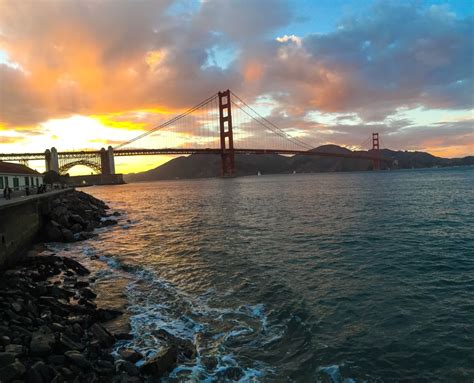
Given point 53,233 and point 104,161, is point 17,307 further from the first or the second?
point 104,161

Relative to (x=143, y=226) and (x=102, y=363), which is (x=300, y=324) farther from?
(x=143, y=226)

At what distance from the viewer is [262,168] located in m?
181

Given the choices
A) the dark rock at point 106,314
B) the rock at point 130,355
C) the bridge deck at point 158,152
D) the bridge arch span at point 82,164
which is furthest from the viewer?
the bridge arch span at point 82,164

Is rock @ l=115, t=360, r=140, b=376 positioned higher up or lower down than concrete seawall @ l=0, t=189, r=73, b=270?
lower down

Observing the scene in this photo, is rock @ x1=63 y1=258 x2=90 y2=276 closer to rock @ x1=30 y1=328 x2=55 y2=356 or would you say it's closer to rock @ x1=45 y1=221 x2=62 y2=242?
rock @ x1=30 y1=328 x2=55 y2=356

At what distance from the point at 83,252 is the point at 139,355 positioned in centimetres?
960

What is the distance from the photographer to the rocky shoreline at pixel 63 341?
4738mm

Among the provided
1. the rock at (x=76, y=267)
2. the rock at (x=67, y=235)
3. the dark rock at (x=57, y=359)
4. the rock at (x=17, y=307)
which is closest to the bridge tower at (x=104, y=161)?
the rock at (x=67, y=235)

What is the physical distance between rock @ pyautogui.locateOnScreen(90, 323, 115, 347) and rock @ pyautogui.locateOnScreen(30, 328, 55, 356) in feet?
2.75

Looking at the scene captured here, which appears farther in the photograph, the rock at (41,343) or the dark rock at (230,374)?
the dark rock at (230,374)

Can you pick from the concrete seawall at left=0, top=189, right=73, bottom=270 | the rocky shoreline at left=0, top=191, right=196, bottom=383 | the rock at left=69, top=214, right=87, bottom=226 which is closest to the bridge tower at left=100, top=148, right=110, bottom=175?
the rock at left=69, top=214, right=87, bottom=226

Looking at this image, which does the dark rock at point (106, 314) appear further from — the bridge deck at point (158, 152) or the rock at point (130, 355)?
the bridge deck at point (158, 152)

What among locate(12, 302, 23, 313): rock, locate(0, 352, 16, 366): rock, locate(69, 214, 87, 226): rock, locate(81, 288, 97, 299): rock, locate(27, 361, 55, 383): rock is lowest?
locate(81, 288, 97, 299): rock

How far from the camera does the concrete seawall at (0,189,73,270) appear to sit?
10758 mm
